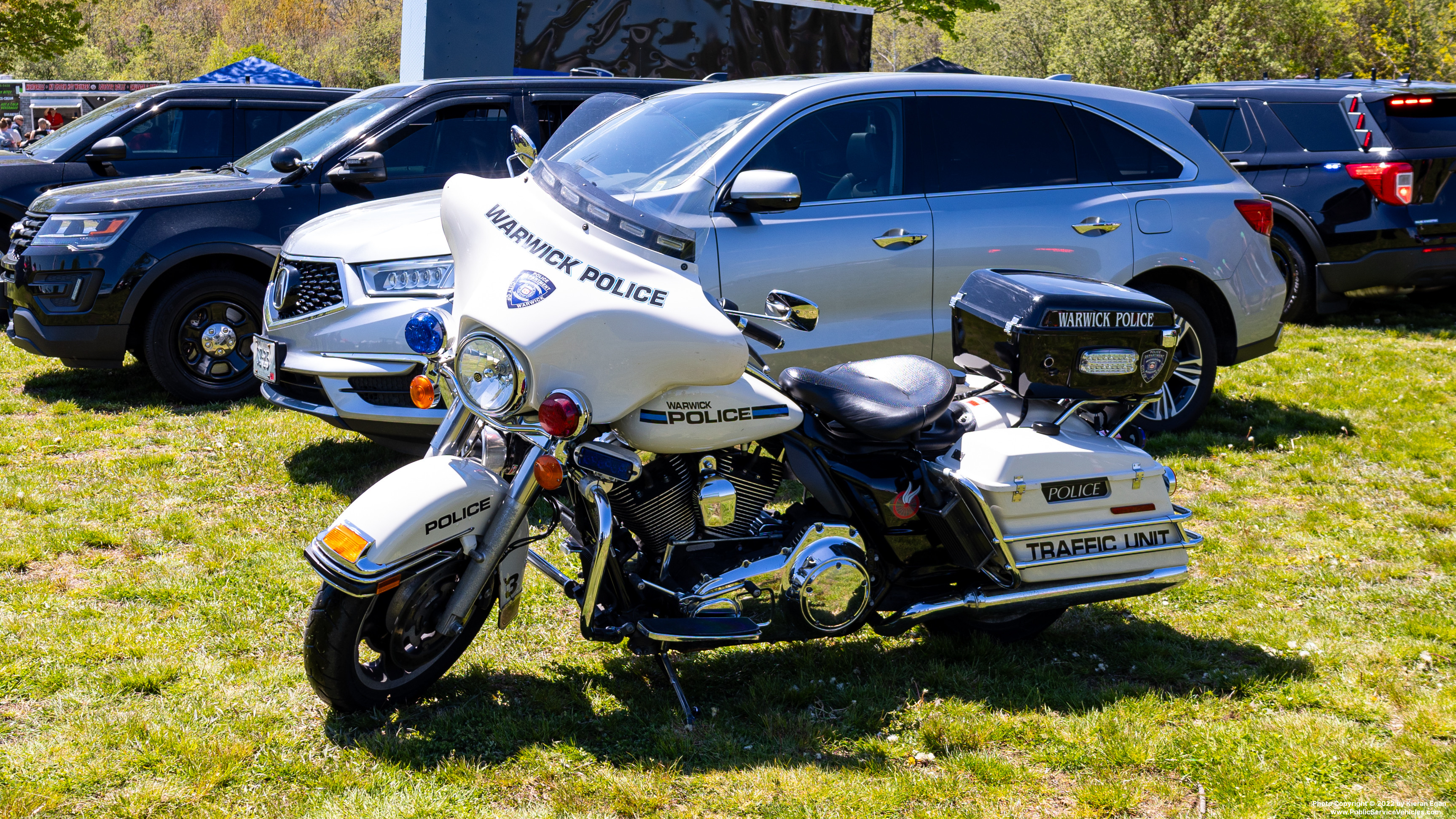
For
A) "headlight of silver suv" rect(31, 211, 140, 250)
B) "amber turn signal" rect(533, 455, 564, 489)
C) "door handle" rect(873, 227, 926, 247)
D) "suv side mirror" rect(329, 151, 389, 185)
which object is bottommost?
"amber turn signal" rect(533, 455, 564, 489)

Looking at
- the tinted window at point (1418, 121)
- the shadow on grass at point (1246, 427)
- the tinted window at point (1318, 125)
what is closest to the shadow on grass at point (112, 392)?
the shadow on grass at point (1246, 427)

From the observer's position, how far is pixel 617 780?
296cm

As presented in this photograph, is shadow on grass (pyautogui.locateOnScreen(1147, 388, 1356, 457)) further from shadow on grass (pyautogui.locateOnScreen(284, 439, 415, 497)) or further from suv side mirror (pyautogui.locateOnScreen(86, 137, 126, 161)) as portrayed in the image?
suv side mirror (pyautogui.locateOnScreen(86, 137, 126, 161))

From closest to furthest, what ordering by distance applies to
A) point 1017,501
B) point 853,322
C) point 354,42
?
1. point 1017,501
2. point 853,322
3. point 354,42

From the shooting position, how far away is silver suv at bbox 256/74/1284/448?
490 centimetres

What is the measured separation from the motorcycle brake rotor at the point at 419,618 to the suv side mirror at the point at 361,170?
392cm

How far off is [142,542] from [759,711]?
2.76 metres

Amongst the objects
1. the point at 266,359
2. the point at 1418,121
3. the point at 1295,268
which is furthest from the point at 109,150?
the point at 1418,121

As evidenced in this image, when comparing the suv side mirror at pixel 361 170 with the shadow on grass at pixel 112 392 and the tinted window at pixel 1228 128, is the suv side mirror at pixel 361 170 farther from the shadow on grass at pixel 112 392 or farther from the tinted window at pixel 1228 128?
the tinted window at pixel 1228 128

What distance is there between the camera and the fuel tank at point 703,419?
3.04 metres

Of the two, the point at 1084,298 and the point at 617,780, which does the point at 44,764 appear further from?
the point at 1084,298

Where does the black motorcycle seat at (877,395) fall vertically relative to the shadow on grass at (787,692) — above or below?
above

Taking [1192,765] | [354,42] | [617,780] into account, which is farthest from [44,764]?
[354,42]

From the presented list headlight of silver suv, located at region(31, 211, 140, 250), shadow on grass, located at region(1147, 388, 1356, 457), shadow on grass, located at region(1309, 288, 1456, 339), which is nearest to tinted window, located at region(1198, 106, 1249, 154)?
shadow on grass, located at region(1309, 288, 1456, 339)
